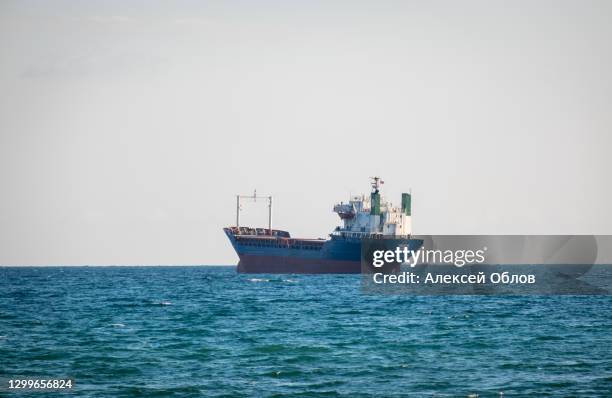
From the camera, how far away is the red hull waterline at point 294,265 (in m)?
119

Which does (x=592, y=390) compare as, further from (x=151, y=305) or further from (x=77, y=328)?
(x=151, y=305)

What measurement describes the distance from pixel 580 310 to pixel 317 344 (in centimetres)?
2972

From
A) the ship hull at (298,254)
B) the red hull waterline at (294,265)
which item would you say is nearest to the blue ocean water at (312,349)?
the ship hull at (298,254)

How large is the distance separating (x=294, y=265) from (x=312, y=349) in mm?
81715

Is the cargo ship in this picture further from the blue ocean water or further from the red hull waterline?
the blue ocean water

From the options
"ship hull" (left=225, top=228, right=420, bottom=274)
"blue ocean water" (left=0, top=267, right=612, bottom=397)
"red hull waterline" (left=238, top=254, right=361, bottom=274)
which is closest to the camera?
"blue ocean water" (left=0, top=267, right=612, bottom=397)

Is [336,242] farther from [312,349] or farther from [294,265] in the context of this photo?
[312,349]

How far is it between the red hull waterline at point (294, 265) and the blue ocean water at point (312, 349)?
1996 inches

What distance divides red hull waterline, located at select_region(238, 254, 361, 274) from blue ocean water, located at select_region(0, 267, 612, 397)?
166 feet

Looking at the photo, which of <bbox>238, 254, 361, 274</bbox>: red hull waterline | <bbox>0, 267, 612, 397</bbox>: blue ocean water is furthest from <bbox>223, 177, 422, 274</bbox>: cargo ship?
<bbox>0, 267, 612, 397</bbox>: blue ocean water

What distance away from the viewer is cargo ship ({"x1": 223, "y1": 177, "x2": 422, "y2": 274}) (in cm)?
11844

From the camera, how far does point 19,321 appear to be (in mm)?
54281

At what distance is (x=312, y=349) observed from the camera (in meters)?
40.3

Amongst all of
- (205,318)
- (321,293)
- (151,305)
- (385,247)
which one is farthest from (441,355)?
(385,247)
